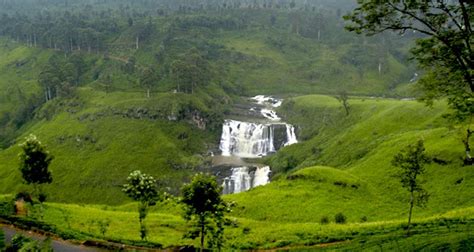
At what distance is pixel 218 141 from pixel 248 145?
10.7 metres

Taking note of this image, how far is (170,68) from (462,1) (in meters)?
140

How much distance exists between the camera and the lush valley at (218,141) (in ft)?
113

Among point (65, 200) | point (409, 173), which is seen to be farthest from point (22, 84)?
point (409, 173)

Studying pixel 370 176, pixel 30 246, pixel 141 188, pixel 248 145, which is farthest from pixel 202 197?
pixel 248 145

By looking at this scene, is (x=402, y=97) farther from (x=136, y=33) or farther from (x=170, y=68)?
(x=136, y=33)

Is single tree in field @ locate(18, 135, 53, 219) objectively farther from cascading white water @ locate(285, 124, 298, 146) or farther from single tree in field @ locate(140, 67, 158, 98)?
single tree in field @ locate(140, 67, 158, 98)

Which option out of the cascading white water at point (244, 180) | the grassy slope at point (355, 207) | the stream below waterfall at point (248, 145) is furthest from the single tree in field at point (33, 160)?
the stream below waterfall at point (248, 145)

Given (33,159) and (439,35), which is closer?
(439,35)

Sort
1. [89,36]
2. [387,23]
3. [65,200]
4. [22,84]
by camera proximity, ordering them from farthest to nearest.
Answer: [89,36]
[22,84]
[65,200]
[387,23]

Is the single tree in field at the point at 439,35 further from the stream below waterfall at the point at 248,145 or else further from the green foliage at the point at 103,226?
the stream below waterfall at the point at 248,145

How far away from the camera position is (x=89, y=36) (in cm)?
18925

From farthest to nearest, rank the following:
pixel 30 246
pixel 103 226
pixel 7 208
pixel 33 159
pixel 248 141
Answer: pixel 248 141 → pixel 33 159 → pixel 103 226 → pixel 7 208 → pixel 30 246

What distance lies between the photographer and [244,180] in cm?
9469

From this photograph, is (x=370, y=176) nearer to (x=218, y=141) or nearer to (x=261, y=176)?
(x=261, y=176)
